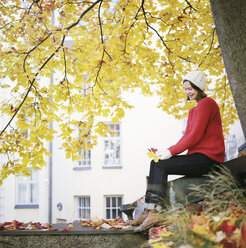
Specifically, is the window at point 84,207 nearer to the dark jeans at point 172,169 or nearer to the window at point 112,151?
the window at point 112,151

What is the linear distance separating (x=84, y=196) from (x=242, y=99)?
14631mm

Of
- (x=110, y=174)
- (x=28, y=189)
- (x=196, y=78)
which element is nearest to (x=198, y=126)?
(x=196, y=78)

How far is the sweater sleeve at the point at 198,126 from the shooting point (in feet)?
12.1

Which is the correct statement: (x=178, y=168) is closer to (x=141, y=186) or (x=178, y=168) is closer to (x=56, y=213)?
(x=141, y=186)

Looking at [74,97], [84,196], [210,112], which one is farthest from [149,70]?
[84,196]

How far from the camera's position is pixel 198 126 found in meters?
3.70

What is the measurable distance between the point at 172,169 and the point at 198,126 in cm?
53

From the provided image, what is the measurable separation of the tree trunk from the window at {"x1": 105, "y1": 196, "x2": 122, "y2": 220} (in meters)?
13.6

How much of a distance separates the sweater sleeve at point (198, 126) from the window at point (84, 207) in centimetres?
1363

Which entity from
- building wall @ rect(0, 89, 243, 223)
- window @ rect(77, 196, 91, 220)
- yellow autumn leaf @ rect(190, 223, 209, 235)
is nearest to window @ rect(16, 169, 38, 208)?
building wall @ rect(0, 89, 243, 223)

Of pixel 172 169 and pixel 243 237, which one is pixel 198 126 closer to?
pixel 172 169

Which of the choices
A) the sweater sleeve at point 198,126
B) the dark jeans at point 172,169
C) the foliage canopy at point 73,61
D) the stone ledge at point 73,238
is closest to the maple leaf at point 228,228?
the dark jeans at point 172,169

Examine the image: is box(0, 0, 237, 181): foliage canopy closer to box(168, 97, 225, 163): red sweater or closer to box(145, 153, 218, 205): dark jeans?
box(145, 153, 218, 205): dark jeans

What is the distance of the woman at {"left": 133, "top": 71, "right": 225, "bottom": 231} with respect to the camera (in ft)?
12.1
